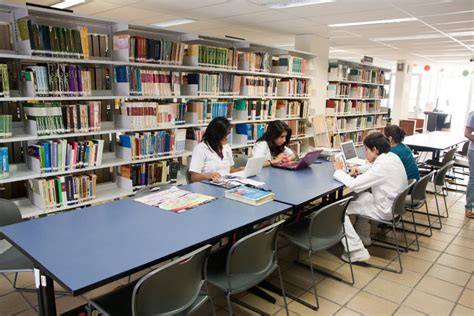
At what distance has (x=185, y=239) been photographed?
1.91m

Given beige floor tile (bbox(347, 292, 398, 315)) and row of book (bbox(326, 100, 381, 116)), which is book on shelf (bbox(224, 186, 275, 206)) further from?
row of book (bbox(326, 100, 381, 116))

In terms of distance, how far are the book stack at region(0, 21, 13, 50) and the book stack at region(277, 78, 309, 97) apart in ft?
12.5

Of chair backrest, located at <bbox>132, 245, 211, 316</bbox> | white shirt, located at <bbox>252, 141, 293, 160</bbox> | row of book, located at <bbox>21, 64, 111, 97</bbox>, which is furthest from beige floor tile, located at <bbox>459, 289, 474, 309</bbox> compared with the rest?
row of book, located at <bbox>21, 64, 111, 97</bbox>

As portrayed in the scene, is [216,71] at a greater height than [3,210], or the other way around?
[216,71]

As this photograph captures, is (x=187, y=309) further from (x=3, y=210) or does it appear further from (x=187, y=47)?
(x=187, y=47)

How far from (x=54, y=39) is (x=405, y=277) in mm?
3911

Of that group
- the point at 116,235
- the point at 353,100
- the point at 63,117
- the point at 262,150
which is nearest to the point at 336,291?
the point at 262,150

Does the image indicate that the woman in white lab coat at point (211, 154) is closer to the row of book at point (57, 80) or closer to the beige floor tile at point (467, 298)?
the row of book at point (57, 80)

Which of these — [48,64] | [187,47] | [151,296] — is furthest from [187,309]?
[187,47]

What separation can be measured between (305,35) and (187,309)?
5.64 meters

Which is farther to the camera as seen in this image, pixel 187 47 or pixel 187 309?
pixel 187 47

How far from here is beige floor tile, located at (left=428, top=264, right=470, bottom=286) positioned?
318 centimetres

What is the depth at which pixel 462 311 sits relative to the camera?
2.72m

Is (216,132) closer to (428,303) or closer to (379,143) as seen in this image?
(379,143)
